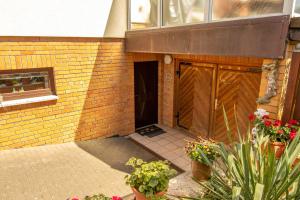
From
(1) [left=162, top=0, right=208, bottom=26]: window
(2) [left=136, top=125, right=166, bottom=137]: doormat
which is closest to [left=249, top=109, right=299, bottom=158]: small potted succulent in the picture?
(1) [left=162, top=0, right=208, bottom=26]: window

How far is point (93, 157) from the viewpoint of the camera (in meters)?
5.07

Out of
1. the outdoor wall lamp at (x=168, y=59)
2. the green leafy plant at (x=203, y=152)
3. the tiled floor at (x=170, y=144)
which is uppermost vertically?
the outdoor wall lamp at (x=168, y=59)

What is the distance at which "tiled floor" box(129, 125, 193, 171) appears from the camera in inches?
206

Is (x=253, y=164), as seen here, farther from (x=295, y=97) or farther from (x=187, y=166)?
(x=187, y=166)

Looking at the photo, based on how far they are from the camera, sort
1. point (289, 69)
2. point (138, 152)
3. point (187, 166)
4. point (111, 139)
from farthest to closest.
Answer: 1. point (111, 139)
2. point (138, 152)
3. point (187, 166)
4. point (289, 69)

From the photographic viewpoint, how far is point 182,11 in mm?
4688

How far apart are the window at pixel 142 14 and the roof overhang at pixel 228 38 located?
0.73 meters

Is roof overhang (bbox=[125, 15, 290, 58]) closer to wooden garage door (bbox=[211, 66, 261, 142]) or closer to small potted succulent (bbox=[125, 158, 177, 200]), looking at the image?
wooden garage door (bbox=[211, 66, 261, 142])

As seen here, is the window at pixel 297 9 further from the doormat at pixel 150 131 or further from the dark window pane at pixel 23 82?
the dark window pane at pixel 23 82

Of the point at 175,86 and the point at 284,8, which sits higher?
the point at 284,8

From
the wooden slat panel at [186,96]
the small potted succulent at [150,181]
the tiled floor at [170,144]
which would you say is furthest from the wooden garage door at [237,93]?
the small potted succulent at [150,181]

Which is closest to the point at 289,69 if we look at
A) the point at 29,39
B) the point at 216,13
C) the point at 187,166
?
the point at 216,13

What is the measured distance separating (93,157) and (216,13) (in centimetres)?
413

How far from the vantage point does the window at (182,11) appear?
4.26m
